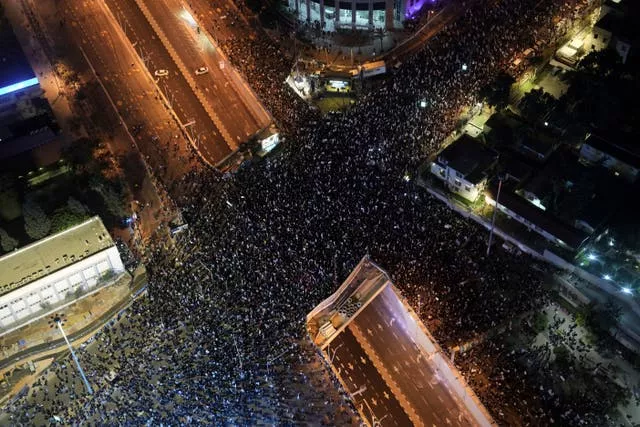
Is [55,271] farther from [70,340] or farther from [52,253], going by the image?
[70,340]

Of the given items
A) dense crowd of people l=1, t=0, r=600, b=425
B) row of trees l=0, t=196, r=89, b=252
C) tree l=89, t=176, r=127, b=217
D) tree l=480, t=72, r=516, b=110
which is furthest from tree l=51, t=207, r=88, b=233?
tree l=480, t=72, r=516, b=110

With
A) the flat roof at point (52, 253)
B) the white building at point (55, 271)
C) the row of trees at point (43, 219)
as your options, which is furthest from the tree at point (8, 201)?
the white building at point (55, 271)

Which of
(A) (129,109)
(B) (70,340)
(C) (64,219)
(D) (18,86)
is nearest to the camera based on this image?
(B) (70,340)

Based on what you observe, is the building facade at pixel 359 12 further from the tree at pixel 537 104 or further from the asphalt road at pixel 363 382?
the asphalt road at pixel 363 382

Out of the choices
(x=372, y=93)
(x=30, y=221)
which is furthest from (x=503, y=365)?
(x=30, y=221)

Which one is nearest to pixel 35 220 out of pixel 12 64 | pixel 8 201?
pixel 8 201
